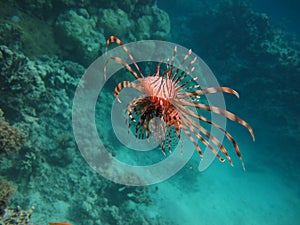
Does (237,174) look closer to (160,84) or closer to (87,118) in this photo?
(87,118)

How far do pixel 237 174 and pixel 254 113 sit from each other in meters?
4.29

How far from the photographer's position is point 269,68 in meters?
14.7

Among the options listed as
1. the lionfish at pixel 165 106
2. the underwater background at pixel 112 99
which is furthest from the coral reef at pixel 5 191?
the lionfish at pixel 165 106

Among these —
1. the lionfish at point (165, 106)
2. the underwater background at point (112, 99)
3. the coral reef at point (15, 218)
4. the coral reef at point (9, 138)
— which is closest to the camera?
the lionfish at point (165, 106)

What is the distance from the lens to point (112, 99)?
10.0 metres

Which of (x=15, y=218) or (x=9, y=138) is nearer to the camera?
(x=15, y=218)

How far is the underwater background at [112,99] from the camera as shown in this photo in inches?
211

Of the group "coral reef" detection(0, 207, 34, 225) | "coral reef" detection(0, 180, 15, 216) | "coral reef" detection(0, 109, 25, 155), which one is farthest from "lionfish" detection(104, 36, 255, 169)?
"coral reef" detection(0, 109, 25, 155)

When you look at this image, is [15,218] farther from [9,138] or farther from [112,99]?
[112,99]

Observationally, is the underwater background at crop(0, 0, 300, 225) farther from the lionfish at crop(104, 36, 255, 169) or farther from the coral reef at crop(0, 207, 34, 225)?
the lionfish at crop(104, 36, 255, 169)

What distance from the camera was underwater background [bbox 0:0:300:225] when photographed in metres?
5.36

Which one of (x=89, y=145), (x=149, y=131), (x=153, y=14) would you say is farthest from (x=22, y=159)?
(x=153, y=14)

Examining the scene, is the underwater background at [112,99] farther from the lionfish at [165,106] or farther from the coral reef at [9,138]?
the lionfish at [165,106]

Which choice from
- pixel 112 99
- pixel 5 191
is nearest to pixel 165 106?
pixel 5 191
